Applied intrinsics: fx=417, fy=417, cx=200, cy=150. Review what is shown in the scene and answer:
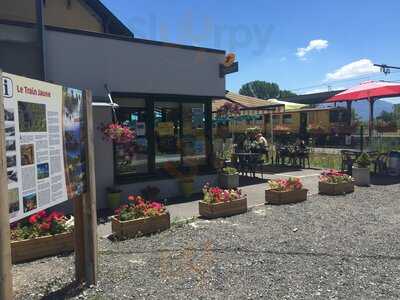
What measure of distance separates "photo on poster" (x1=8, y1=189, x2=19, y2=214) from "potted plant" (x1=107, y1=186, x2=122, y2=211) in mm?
5841

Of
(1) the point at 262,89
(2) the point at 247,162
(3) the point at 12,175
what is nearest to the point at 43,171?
(3) the point at 12,175

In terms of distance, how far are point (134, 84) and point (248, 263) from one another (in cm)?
562

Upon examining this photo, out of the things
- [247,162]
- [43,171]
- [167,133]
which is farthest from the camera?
[247,162]

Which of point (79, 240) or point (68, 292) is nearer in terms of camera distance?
point (68, 292)

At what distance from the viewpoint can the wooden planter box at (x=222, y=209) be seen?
7.78m

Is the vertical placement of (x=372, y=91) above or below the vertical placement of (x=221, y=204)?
above

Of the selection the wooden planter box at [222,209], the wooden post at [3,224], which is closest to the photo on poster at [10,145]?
the wooden post at [3,224]

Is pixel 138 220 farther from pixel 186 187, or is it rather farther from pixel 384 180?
pixel 384 180

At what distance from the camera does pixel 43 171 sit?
368cm

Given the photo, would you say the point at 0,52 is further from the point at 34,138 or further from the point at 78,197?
the point at 34,138

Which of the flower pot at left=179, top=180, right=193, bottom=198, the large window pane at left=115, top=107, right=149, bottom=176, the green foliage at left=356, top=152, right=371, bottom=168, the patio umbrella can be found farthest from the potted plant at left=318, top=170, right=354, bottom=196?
the patio umbrella

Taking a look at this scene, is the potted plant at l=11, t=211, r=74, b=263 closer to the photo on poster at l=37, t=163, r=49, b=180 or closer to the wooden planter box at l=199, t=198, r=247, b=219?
the photo on poster at l=37, t=163, r=49, b=180

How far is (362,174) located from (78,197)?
8668 millimetres

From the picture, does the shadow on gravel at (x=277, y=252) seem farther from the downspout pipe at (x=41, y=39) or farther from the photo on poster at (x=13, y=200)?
the downspout pipe at (x=41, y=39)
